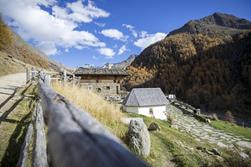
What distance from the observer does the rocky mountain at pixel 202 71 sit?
64425mm

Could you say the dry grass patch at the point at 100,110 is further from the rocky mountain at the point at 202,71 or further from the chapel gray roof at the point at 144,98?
the rocky mountain at the point at 202,71

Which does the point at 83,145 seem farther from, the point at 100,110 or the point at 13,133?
the point at 100,110

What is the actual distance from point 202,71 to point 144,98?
59.8 metres

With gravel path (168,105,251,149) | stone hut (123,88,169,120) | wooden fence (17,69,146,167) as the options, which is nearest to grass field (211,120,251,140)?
gravel path (168,105,251,149)

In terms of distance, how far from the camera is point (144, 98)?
31.1 metres

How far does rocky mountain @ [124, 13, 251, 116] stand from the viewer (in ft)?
211

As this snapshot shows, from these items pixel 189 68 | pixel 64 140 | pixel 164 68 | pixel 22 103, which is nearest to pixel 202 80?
pixel 189 68

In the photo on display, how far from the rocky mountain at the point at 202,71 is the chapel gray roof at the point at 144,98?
29360 millimetres

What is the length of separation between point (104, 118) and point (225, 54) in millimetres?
87500

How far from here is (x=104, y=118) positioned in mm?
7125

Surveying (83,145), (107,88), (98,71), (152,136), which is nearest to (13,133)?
(83,145)

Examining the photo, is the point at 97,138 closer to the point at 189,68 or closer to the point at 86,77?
the point at 86,77

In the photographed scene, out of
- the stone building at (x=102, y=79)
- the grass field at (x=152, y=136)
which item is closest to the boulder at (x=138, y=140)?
the grass field at (x=152, y=136)

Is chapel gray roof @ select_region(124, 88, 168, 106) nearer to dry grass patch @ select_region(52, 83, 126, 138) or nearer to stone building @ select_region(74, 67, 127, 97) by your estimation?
stone building @ select_region(74, 67, 127, 97)
